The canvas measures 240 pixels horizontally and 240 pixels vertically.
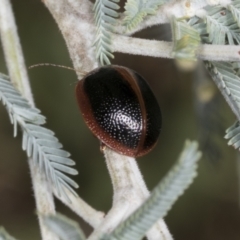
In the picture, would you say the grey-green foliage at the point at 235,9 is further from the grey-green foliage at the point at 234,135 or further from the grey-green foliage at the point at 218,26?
the grey-green foliage at the point at 234,135

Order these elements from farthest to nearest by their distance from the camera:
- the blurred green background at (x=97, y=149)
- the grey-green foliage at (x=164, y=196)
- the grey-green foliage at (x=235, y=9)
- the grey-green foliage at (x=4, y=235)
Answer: the blurred green background at (x=97, y=149) → the grey-green foliage at (x=235, y=9) → the grey-green foliage at (x=4, y=235) → the grey-green foliage at (x=164, y=196)

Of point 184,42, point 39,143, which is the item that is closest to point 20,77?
point 39,143

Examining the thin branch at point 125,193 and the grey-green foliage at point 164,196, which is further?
the thin branch at point 125,193

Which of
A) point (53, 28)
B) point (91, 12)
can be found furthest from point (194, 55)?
point (53, 28)

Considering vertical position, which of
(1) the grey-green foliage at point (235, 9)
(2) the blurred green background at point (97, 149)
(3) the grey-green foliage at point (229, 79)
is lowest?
(2) the blurred green background at point (97, 149)

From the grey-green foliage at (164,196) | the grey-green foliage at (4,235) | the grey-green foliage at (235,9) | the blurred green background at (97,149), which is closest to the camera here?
the grey-green foliage at (164,196)

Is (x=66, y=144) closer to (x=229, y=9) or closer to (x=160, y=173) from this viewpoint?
(x=160, y=173)

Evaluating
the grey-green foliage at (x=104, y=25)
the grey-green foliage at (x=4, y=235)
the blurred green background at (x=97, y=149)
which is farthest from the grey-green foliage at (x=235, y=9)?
the blurred green background at (x=97, y=149)
